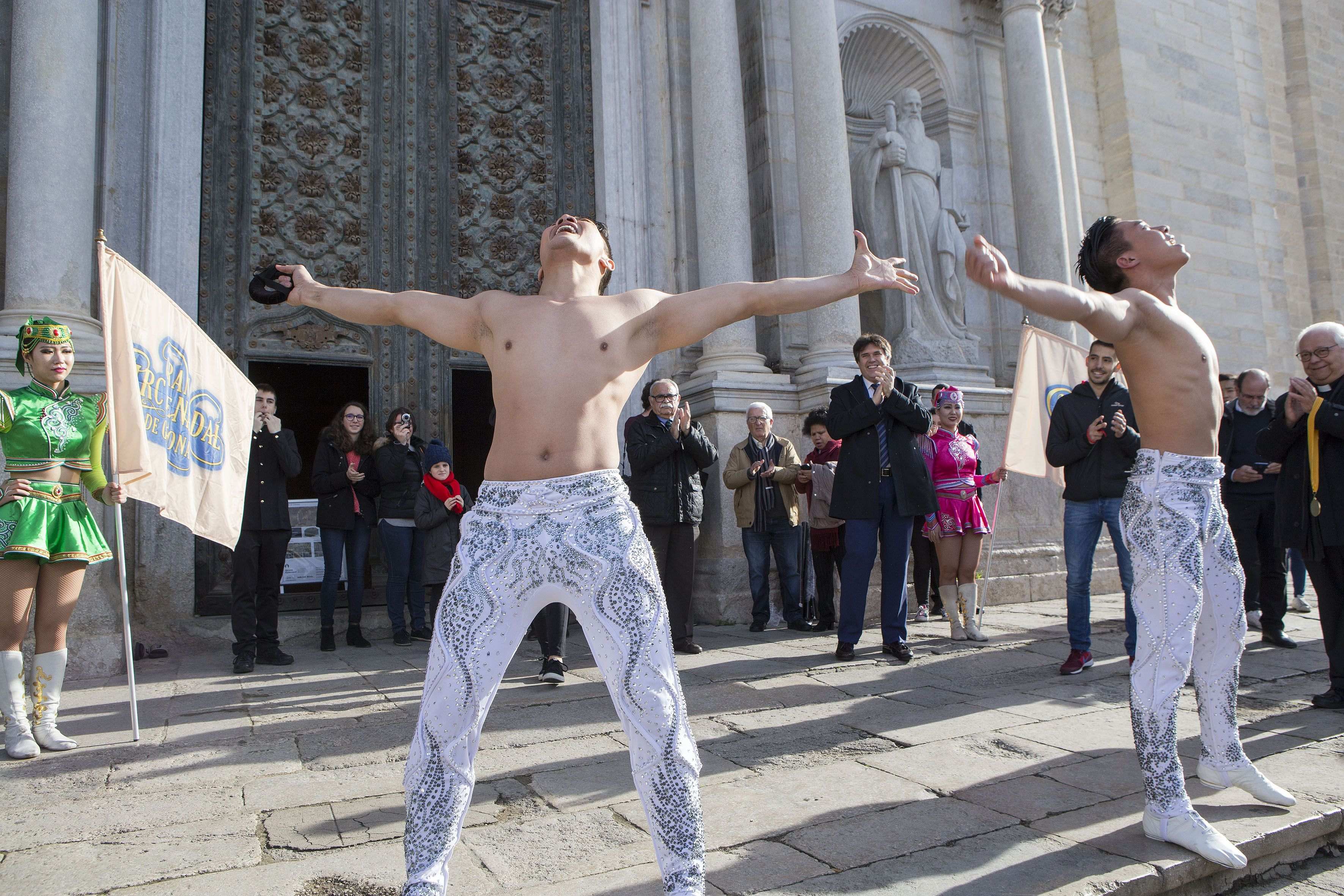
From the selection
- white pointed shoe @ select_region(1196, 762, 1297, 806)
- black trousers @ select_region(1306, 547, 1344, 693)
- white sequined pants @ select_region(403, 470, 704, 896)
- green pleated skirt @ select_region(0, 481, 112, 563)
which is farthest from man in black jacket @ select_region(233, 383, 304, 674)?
black trousers @ select_region(1306, 547, 1344, 693)

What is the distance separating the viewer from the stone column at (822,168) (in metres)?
8.34

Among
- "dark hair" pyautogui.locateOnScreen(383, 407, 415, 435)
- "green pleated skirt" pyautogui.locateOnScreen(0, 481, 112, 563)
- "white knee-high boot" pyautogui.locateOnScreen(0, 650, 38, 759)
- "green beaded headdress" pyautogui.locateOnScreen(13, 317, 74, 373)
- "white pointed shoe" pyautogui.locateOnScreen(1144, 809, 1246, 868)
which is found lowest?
"white pointed shoe" pyautogui.locateOnScreen(1144, 809, 1246, 868)

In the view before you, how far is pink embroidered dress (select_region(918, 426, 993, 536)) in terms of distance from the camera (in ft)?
20.7

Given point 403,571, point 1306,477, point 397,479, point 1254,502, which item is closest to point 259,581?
point 403,571

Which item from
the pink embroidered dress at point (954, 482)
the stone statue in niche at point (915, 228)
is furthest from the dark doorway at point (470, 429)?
the pink embroidered dress at point (954, 482)

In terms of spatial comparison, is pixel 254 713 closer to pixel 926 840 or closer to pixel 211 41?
pixel 926 840

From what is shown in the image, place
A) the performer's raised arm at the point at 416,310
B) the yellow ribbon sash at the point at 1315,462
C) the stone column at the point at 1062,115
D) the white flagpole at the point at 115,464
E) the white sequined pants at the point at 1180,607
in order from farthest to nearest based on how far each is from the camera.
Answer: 1. the stone column at the point at 1062,115
2. the yellow ribbon sash at the point at 1315,462
3. the white flagpole at the point at 115,464
4. the white sequined pants at the point at 1180,607
5. the performer's raised arm at the point at 416,310

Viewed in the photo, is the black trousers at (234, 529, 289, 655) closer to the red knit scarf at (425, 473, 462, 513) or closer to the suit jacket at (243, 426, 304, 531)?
the suit jacket at (243, 426, 304, 531)

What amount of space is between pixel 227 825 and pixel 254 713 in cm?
176

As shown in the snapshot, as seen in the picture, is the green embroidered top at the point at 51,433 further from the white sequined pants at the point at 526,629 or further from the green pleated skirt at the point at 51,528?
the white sequined pants at the point at 526,629

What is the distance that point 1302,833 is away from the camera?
2775 millimetres

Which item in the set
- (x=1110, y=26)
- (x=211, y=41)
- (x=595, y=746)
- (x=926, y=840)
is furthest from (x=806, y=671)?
(x=1110, y=26)

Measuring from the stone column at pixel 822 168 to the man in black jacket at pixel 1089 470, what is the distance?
2.87 meters

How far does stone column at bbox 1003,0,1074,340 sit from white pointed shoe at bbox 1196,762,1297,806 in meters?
7.73
